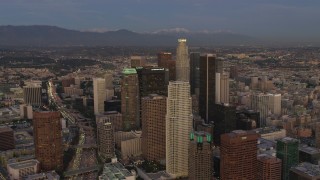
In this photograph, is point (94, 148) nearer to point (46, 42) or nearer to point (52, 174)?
point (52, 174)

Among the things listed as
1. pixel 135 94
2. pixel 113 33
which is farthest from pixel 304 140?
pixel 113 33

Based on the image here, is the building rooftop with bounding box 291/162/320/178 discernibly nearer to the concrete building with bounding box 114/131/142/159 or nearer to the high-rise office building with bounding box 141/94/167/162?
the high-rise office building with bounding box 141/94/167/162

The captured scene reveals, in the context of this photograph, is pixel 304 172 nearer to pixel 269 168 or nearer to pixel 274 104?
pixel 269 168

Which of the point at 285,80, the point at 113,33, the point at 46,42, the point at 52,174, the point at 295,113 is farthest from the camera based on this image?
the point at 46,42

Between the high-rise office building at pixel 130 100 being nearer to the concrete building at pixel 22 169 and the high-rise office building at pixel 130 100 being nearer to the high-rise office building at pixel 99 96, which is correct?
the high-rise office building at pixel 99 96

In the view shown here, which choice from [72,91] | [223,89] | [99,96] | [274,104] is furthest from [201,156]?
[72,91]

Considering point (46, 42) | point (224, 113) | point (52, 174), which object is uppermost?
point (46, 42)
